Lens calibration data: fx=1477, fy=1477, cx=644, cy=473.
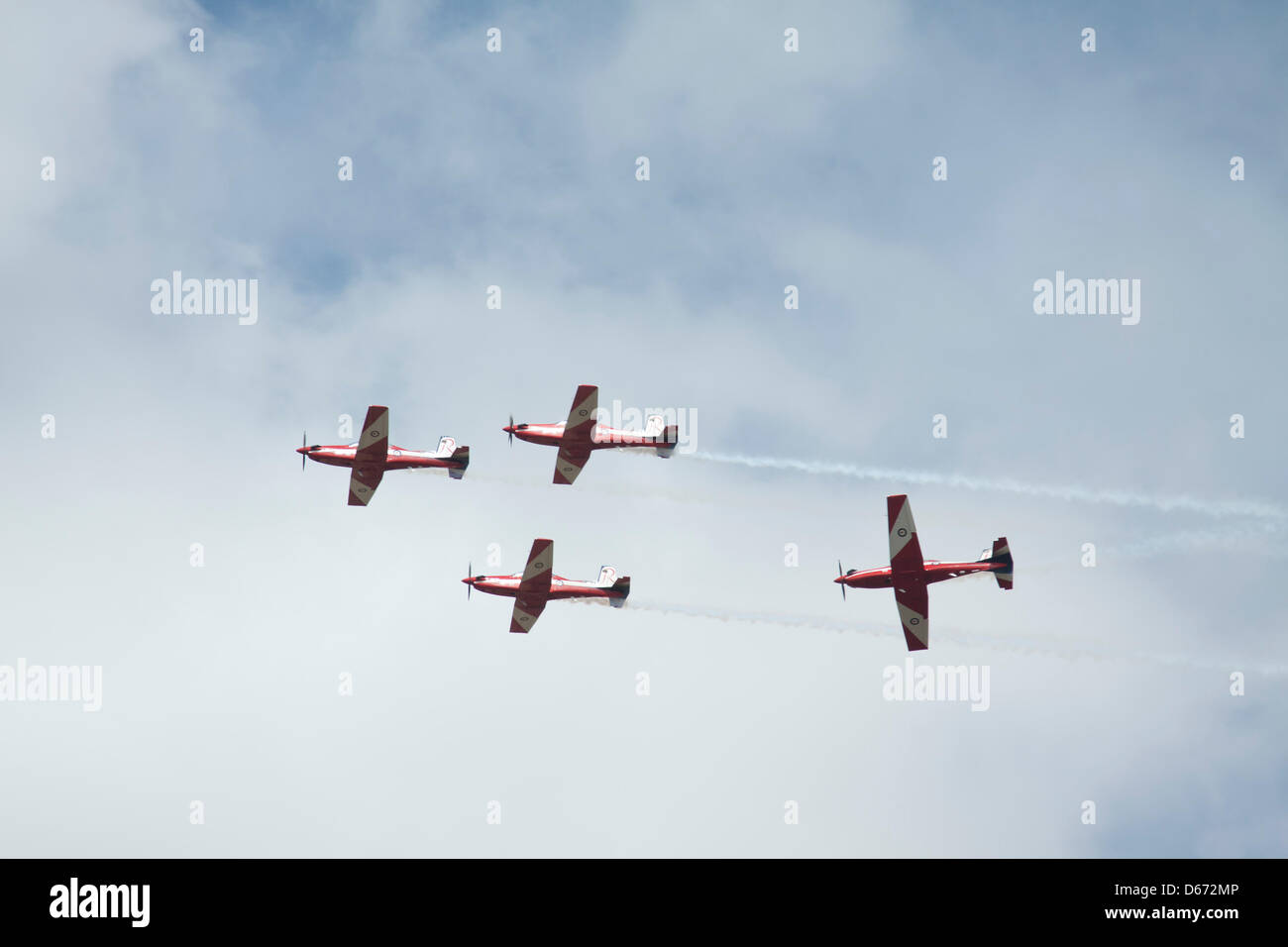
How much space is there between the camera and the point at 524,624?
7744cm

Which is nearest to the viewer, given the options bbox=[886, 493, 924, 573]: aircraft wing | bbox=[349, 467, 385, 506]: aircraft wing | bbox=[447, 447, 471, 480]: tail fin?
bbox=[886, 493, 924, 573]: aircraft wing

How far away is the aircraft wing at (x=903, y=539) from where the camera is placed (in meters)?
71.7

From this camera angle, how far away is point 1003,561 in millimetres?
73562

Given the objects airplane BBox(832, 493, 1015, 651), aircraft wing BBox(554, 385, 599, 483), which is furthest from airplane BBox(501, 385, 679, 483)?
airplane BBox(832, 493, 1015, 651)

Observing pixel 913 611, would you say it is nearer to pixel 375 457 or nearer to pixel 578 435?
pixel 578 435

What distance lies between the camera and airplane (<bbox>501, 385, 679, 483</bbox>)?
78438mm

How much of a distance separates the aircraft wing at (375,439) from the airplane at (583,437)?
→ 21.2ft

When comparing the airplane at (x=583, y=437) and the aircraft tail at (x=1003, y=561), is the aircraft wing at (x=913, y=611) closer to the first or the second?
the aircraft tail at (x=1003, y=561)

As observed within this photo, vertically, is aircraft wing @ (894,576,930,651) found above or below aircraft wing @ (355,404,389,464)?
below

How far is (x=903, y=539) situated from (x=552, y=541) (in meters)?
17.9

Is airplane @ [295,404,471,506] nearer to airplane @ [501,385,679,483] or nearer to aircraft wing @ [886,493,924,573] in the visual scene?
airplane @ [501,385,679,483]

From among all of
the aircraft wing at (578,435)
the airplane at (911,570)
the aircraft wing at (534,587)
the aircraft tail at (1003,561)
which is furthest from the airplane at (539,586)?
the aircraft tail at (1003,561)

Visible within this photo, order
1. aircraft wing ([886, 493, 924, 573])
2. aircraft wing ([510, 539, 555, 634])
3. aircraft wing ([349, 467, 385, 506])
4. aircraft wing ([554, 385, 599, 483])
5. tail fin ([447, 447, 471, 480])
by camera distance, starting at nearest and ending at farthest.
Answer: aircraft wing ([886, 493, 924, 573]) → aircraft wing ([510, 539, 555, 634]) → aircraft wing ([554, 385, 599, 483]) → aircraft wing ([349, 467, 385, 506]) → tail fin ([447, 447, 471, 480])
